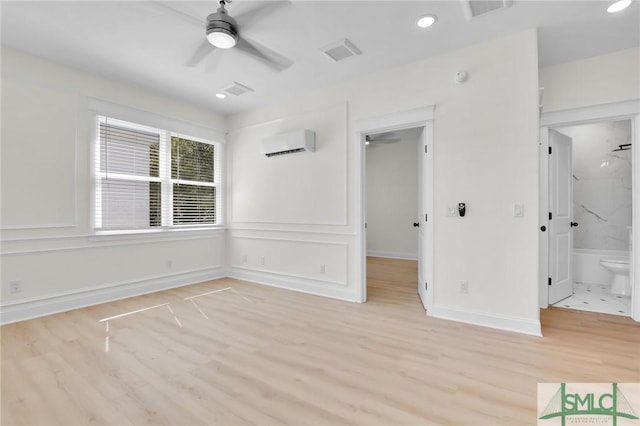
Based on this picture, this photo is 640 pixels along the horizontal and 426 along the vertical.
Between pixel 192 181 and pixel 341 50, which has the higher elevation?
pixel 341 50

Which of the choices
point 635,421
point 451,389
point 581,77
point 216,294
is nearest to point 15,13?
point 216,294

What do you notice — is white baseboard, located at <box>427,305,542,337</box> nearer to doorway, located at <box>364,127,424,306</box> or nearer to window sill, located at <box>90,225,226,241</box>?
doorway, located at <box>364,127,424,306</box>

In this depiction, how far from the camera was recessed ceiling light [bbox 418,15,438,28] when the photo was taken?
259 cm

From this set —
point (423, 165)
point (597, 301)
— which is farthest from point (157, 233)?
point (597, 301)

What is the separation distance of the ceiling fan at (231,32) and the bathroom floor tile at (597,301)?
169 inches

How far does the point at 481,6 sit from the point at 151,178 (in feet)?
14.4

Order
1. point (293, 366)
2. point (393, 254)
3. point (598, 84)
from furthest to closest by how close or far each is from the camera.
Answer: point (393, 254), point (598, 84), point (293, 366)

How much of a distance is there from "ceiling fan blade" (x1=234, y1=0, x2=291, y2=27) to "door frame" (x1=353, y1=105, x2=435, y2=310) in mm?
1701

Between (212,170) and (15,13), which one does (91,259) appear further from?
(15,13)

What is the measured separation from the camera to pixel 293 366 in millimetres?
2199

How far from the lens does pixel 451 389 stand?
190cm

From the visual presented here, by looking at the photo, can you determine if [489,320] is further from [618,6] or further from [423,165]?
[618,6]

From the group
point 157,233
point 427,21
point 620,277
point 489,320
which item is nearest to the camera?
point 427,21

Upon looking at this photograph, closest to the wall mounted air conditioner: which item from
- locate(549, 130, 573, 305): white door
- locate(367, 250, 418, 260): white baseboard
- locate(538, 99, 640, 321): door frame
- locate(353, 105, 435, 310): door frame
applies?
locate(353, 105, 435, 310): door frame
